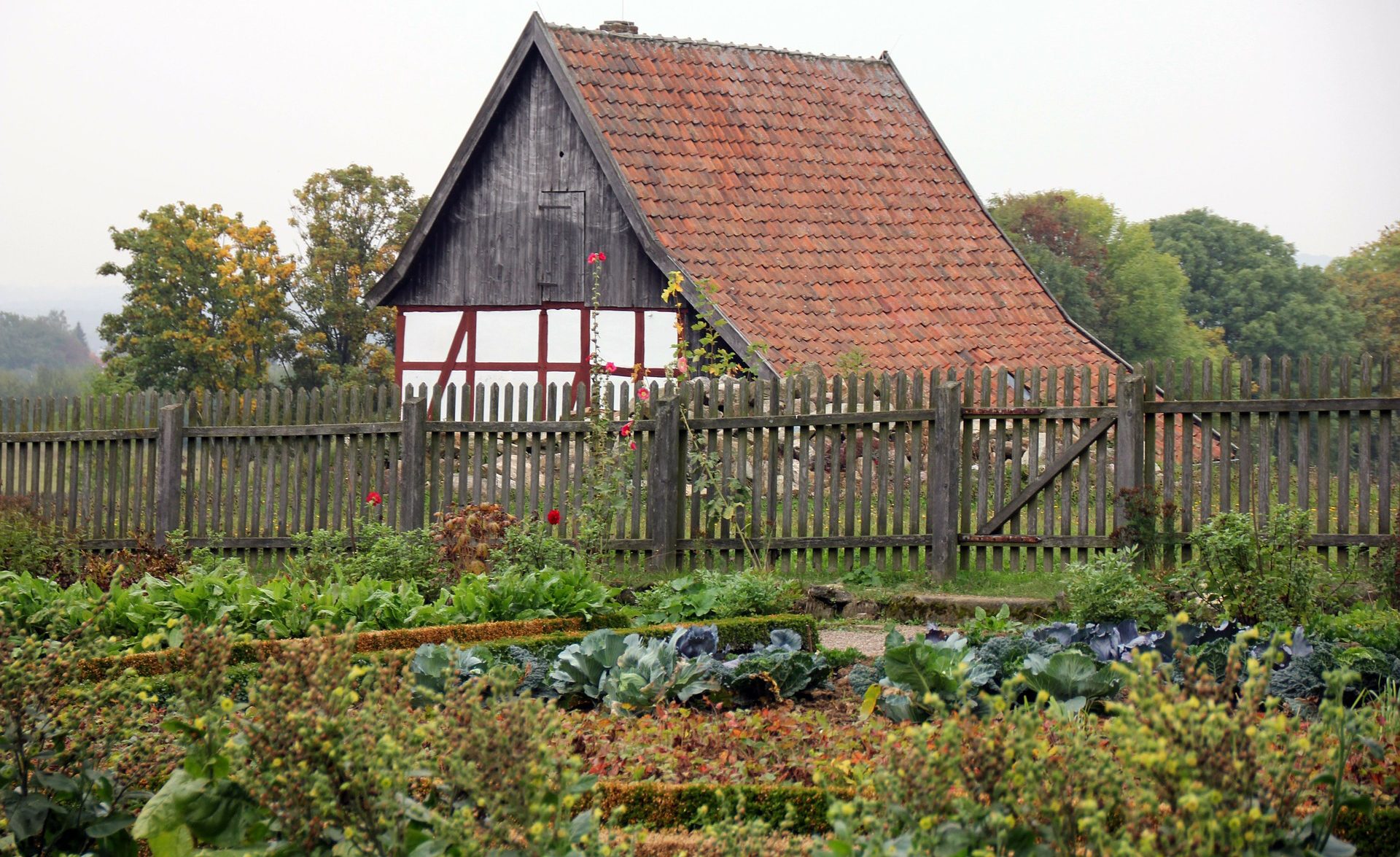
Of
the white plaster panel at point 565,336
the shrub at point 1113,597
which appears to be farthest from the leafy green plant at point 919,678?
the white plaster panel at point 565,336

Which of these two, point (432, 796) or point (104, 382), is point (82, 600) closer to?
point (432, 796)

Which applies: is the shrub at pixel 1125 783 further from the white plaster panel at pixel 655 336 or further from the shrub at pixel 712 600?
the white plaster panel at pixel 655 336

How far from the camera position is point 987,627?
624 cm

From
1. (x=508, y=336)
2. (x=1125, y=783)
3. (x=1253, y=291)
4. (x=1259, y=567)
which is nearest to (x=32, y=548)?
(x=508, y=336)

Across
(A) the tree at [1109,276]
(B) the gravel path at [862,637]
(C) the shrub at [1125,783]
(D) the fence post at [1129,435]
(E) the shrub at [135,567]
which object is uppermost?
(A) the tree at [1109,276]

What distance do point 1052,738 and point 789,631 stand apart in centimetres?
166

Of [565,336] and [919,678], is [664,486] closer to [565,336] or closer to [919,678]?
[919,678]

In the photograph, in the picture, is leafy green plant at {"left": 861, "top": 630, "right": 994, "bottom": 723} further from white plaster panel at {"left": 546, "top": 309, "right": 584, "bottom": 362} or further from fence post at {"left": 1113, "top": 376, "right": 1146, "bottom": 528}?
white plaster panel at {"left": 546, "top": 309, "right": 584, "bottom": 362}

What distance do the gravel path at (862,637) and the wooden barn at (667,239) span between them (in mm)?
7947

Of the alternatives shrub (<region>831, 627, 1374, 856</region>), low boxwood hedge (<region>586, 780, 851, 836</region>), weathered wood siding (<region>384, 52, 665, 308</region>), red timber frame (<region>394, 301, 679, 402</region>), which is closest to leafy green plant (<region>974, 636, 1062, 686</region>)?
low boxwood hedge (<region>586, 780, 851, 836</region>)

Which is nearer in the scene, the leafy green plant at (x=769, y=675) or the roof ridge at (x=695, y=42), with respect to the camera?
the leafy green plant at (x=769, y=675)

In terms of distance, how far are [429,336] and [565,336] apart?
2.08 meters

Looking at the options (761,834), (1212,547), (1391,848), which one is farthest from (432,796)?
Answer: (1212,547)

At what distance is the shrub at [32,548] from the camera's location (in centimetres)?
1067
